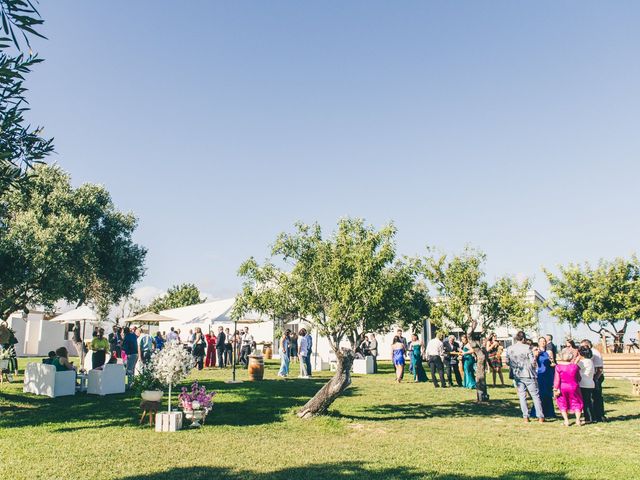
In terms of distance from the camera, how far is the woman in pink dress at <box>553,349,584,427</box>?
1084 cm

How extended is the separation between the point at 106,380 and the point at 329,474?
30.5 ft

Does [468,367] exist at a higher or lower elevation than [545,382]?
higher

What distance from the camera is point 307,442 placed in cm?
873

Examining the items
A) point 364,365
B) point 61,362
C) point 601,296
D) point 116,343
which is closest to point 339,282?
point 61,362

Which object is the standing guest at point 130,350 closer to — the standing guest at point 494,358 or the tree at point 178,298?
the standing guest at point 494,358

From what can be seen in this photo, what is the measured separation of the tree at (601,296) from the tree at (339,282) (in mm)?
22579

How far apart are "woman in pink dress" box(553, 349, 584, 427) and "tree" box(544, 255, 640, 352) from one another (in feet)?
75.1

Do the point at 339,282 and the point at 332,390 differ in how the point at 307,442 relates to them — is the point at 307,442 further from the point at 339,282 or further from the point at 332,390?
the point at 339,282

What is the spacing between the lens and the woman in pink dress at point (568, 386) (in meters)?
10.8

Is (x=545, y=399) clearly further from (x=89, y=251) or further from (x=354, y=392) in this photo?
(x=89, y=251)

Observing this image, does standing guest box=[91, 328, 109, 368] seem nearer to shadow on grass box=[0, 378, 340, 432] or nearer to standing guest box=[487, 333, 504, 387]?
shadow on grass box=[0, 378, 340, 432]

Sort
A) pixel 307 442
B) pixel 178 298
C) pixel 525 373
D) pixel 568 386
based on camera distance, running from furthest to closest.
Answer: pixel 178 298 → pixel 525 373 → pixel 568 386 → pixel 307 442

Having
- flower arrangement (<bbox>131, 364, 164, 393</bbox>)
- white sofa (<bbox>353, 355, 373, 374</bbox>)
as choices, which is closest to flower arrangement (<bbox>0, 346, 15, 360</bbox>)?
flower arrangement (<bbox>131, 364, 164, 393</bbox>)

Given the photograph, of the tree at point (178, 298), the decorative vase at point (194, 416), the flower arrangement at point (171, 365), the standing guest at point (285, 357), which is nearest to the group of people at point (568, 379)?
the decorative vase at point (194, 416)
